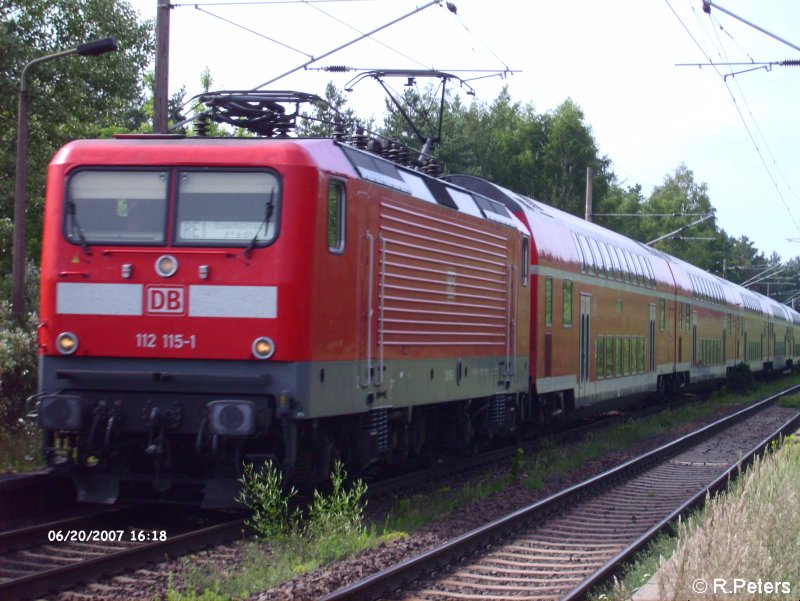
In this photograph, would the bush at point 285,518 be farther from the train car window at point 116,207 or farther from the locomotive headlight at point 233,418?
the train car window at point 116,207

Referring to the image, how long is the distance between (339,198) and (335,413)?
1.82 m

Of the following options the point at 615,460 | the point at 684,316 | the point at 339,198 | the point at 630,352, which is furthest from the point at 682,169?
the point at 339,198

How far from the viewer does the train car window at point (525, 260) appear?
15727 millimetres

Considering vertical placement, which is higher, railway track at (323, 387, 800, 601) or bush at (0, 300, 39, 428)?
bush at (0, 300, 39, 428)

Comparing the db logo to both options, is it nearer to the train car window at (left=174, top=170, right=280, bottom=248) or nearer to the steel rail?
the train car window at (left=174, top=170, right=280, bottom=248)

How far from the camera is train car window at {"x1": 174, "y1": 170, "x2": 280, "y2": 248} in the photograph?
9.11 metres

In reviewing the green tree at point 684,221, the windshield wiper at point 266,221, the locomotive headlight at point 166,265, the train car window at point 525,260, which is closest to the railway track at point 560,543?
the windshield wiper at point 266,221

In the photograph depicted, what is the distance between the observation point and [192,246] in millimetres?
9180

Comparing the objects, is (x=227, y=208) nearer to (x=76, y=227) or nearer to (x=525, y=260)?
(x=76, y=227)

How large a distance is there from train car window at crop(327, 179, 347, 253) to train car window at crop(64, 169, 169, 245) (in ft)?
4.40

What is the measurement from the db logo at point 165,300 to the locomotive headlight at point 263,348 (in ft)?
2.18

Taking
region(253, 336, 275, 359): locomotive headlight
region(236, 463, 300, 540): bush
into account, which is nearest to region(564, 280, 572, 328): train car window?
region(236, 463, 300, 540): bush

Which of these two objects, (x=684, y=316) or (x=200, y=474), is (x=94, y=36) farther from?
(x=200, y=474)

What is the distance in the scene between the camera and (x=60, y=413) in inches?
353
